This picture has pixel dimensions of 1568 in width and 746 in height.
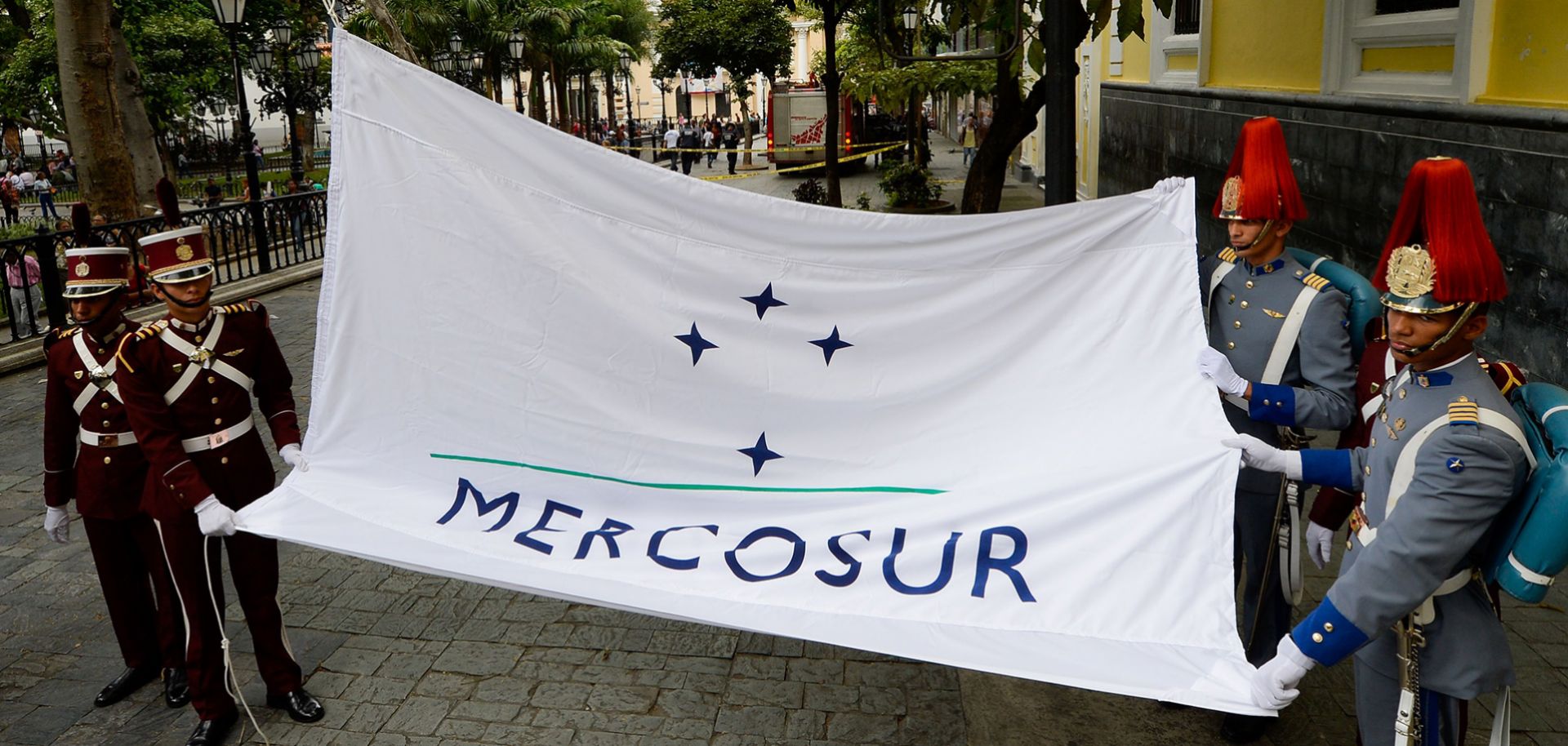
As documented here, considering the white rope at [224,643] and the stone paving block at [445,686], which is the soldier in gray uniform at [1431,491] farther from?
the white rope at [224,643]

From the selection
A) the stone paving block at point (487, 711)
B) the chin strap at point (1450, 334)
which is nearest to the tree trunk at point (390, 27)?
the stone paving block at point (487, 711)

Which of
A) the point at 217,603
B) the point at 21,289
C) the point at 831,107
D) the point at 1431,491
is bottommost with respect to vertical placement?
the point at 217,603

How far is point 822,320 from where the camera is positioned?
415 cm

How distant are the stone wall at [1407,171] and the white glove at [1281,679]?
4.41 metres

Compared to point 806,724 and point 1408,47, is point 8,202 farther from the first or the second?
point 806,724

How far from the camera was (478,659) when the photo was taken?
5.25 meters

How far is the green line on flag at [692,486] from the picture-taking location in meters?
3.79

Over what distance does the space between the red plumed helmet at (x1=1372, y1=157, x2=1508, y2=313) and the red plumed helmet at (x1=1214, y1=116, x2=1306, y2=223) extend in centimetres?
115

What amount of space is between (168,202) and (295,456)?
139 cm

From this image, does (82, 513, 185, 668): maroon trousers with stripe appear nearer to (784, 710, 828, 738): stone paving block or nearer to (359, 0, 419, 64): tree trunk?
(784, 710, 828, 738): stone paving block

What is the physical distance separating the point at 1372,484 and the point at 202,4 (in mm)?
37060

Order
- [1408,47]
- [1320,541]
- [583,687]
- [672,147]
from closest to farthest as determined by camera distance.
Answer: [1320,541], [583,687], [1408,47], [672,147]

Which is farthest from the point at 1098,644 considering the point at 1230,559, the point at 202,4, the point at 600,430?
the point at 202,4

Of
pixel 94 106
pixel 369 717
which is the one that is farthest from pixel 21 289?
pixel 369 717
